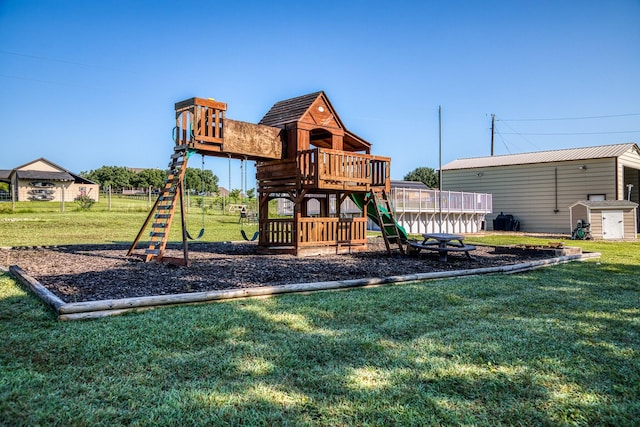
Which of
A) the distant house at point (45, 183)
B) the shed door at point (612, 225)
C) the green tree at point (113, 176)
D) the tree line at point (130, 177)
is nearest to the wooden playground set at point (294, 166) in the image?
the shed door at point (612, 225)

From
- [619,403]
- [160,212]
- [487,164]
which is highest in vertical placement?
[487,164]

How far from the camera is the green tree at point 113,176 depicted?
8856 cm

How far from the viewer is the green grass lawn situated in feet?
9.03

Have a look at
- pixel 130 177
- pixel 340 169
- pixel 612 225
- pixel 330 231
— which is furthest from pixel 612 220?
pixel 130 177

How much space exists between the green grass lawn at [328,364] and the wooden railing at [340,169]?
6443 mm

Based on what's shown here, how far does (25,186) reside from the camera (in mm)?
52594

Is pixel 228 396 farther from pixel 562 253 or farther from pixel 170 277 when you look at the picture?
pixel 562 253

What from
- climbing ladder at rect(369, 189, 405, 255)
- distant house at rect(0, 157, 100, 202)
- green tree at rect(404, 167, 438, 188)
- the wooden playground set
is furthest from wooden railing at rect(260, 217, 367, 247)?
green tree at rect(404, 167, 438, 188)

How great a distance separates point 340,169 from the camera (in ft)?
41.3

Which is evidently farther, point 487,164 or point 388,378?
point 487,164

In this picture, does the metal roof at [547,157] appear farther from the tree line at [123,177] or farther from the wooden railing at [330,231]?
the tree line at [123,177]

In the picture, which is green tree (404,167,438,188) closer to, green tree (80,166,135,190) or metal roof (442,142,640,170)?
metal roof (442,142,640,170)

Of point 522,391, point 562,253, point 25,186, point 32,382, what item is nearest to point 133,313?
point 32,382

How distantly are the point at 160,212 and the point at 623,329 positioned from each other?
30.4 feet
